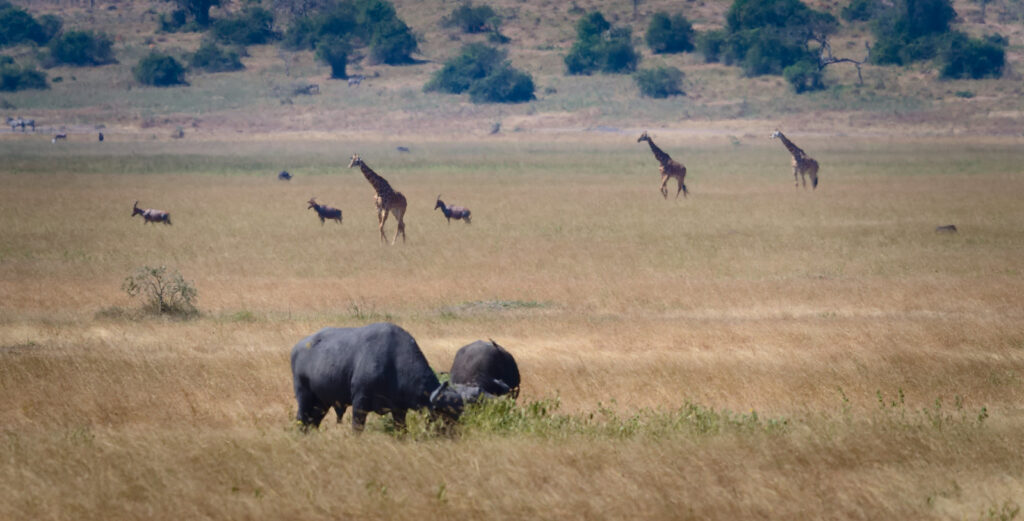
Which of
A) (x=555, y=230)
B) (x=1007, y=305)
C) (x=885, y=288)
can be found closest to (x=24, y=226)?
(x=555, y=230)

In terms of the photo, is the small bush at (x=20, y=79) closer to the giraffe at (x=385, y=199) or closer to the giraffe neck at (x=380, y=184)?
the giraffe at (x=385, y=199)

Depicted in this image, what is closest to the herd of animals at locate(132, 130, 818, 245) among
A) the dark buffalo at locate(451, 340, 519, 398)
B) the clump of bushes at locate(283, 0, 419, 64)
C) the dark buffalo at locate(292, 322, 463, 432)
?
the dark buffalo at locate(451, 340, 519, 398)

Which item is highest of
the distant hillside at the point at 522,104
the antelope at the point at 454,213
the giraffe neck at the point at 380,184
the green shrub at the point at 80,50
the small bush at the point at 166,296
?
the small bush at the point at 166,296

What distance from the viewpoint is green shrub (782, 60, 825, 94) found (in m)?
94.0

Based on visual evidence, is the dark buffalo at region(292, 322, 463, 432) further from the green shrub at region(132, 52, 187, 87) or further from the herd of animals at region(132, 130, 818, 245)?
the green shrub at region(132, 52, 187, 87)

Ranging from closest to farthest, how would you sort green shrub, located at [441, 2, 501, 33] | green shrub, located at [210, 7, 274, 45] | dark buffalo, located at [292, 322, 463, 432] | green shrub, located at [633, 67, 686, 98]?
dark buffalo, located at [292, 322, 463, 432] → green shrub, located at [633, 67, 686, 98] → green shrub, located at [210, 7, 274, 45] → green shrub, located at [441, 2, 501, 33]

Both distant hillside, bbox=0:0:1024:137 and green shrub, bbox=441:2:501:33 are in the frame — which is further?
green shrub, bbox=441:2:501:33

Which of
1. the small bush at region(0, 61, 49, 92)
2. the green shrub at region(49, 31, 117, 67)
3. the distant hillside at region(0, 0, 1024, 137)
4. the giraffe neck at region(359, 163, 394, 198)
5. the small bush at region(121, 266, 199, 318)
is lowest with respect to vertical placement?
the distant hillside at region(0, 0, 1024, 137)

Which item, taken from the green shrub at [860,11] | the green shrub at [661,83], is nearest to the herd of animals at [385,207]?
the green shrub at [661,83]

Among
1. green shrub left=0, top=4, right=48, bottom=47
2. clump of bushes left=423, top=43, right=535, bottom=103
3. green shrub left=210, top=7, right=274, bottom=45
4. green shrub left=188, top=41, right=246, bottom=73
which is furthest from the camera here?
green shrub left=0, top=4, right=48, bottom=47

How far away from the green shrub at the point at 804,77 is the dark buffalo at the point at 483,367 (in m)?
85.4

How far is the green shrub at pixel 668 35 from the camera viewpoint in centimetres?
11356

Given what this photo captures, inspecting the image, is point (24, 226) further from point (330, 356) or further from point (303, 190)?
point (330, 356)

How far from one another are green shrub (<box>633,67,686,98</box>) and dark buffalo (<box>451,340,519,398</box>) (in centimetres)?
8468
